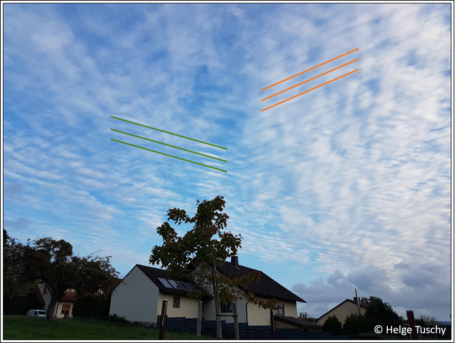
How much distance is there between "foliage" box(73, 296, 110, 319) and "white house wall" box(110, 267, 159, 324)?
2.29m

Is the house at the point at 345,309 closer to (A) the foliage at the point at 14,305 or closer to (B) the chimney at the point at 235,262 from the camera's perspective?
(B) the chimney at the point at 235,262

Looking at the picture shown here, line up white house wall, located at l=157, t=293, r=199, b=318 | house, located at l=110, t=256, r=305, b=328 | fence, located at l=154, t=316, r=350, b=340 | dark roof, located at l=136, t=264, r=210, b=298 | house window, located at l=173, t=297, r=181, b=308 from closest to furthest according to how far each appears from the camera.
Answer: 1. fence, located at l=154, t=316, r=350, b=340
2. white house wall, located at l=157, t=293, r=199, b=318
3. house, located at l=110, t=256, r=305, b=328
4. dark roof, located at l=136, t=264, r=210, b=298
5. house window, located at l=173, t=297, r=181, b=308

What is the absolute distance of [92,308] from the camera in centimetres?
3850

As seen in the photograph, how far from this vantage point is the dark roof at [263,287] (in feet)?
123

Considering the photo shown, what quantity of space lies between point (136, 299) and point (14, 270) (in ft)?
43.5

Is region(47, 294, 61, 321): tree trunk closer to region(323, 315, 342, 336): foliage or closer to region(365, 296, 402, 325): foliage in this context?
region(323, 315, 342, 336): foliage

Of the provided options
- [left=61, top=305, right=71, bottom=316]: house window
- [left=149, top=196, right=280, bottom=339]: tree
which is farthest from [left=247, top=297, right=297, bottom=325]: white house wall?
[left=61, top=305, right=71, bottom=316]: house window

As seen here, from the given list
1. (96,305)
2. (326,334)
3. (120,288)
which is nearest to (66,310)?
(96,305)

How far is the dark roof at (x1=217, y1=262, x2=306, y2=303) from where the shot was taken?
37.5 meters

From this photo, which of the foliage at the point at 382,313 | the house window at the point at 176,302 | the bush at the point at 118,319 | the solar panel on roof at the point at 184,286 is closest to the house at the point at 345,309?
the foliage at the point at 382,313

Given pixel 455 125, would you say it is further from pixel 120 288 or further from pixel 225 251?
pixel 120 288

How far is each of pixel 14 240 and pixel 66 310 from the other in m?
32.7

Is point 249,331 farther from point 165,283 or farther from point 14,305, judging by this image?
point 14,305
